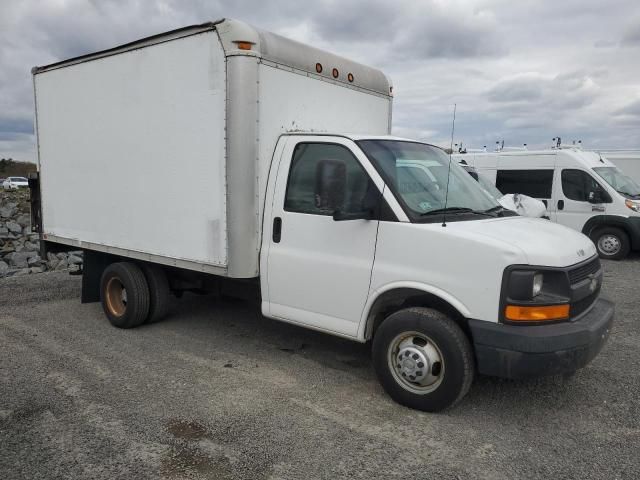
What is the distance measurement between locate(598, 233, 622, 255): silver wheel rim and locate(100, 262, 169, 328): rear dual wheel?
9.94m

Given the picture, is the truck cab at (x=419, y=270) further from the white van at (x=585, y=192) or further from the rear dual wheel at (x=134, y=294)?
the white van at (x=585, y=192)

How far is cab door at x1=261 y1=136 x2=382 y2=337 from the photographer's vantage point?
14.2 ft

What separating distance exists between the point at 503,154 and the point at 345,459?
452 inches

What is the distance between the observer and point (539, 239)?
3973mm

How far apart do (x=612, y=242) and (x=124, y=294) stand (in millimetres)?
10428

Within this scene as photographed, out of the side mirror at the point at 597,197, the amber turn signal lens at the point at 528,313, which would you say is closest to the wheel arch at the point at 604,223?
the side mirror at the point at 597,197

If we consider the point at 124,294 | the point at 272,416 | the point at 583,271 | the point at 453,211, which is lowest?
the point at 272,416

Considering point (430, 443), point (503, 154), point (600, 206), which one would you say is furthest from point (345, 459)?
point (503, 154)

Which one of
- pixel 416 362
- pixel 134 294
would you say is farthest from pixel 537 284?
pixel 134 294

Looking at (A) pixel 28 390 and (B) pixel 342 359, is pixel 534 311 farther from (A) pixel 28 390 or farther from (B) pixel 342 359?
(A) pixel 28 390

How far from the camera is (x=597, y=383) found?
477 centimetres

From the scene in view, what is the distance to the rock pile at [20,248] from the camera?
13.5m

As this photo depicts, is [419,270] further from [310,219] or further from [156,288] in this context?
[156,288]

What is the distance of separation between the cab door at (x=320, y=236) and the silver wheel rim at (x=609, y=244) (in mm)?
9683
